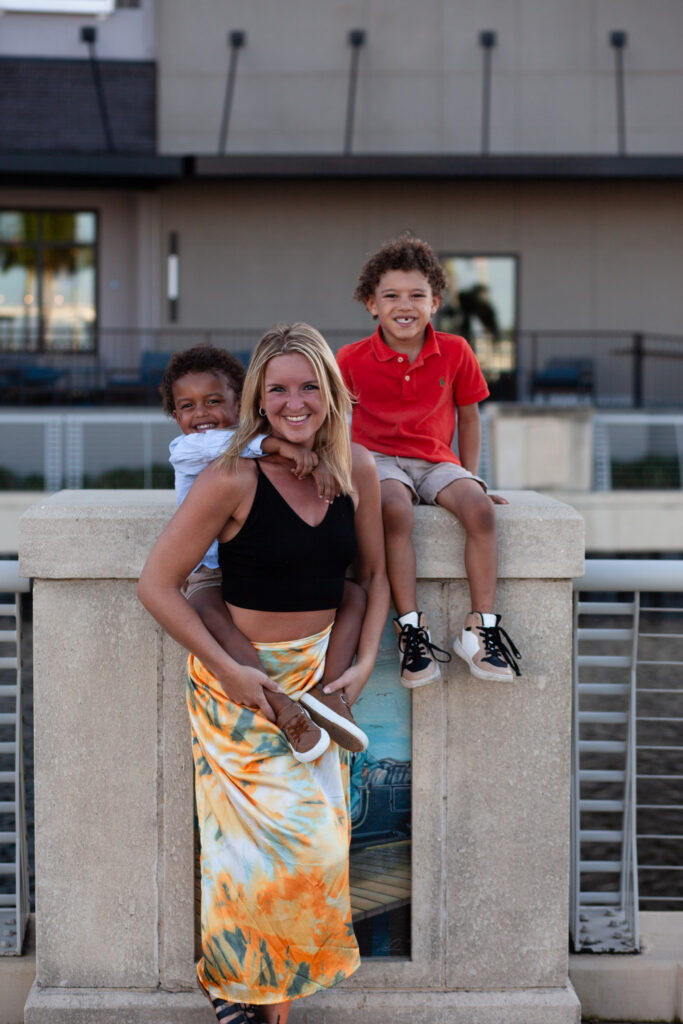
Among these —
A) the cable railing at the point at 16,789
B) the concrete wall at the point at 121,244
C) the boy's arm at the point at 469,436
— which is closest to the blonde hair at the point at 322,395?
the cable railing at the point at 16,789

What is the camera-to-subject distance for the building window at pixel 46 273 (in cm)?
2245

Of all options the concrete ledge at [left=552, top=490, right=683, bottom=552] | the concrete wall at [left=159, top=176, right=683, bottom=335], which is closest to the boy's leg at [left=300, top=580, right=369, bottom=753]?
the concrete ledge at [left=552, top=490, right=683, bottom=552]

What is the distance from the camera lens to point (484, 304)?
22281 millimetres

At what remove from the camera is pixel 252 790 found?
118 inches

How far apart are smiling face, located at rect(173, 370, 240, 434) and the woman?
43cm

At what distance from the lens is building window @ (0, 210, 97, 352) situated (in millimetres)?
22453

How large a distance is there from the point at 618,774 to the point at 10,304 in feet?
67.8

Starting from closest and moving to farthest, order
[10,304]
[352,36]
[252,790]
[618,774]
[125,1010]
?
[252,790]
[125,1010]
[618,774]
[352,36]
[10,304]

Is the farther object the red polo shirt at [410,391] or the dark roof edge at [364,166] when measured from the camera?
the dark roof edge at [364,166]

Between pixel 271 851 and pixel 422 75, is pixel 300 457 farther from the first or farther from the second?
pixel 422 75

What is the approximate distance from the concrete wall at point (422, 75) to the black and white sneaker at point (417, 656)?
19.3 meters

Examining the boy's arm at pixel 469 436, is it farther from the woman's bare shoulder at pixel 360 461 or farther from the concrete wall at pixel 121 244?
the concrete wall at pixel 121 244

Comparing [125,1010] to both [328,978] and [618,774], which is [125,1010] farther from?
[618,774]

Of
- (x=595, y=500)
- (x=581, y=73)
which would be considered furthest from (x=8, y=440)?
(x=581, y=73)
